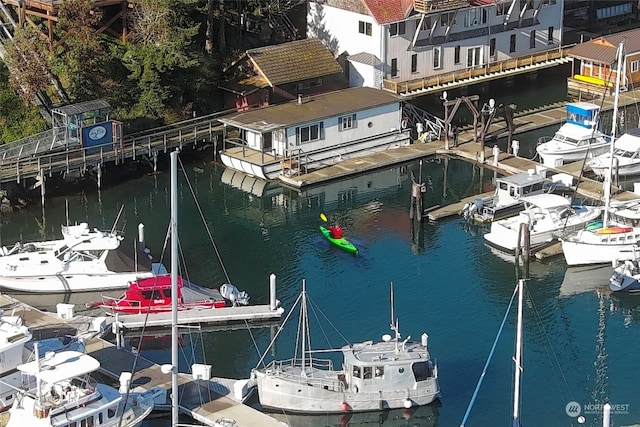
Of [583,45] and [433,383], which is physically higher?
[583,45]

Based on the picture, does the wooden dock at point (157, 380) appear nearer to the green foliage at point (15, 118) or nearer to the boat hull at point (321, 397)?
the boat hull at point (321, 397)

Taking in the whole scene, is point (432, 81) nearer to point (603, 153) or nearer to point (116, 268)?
point (603, 153)

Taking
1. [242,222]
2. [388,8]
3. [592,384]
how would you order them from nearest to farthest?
[592,384]
[242,222]
[388,8]

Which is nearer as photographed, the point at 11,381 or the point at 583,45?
Result: the point at 11,381

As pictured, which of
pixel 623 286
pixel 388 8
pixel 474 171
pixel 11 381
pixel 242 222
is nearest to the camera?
pixel 11 381

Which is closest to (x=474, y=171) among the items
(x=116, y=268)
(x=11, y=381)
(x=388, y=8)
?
(x=388, y=8)

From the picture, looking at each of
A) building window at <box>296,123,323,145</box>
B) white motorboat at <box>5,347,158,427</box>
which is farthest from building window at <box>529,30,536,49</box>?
white motorboat at <box>5,347,158,427</box>

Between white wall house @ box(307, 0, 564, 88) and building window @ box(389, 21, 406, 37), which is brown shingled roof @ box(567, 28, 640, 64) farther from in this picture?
building window @ box(389, 21, 406, 37)

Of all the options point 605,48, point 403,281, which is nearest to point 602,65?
point 605,48
